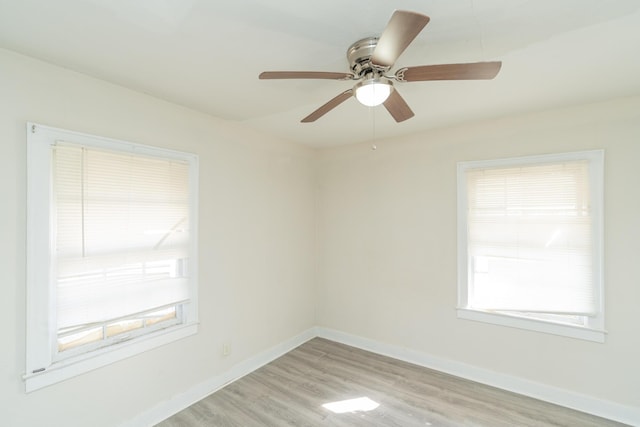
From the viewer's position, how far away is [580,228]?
240cm

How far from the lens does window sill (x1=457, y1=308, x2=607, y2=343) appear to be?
92.0 inches

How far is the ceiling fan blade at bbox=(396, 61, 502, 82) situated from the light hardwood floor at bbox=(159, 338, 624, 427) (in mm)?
2492

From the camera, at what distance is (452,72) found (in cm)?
128

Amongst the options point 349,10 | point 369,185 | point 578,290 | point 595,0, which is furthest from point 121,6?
point 578,290

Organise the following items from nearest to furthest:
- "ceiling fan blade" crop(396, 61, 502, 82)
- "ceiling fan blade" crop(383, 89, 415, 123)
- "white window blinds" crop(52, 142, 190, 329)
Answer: "ceiling fan blade" crop(396, 61, 502, 82) → "ceiling fan blade" crop(383, 89, 415, 123) → "white window blinds" crop(52, 142, 190, 329)

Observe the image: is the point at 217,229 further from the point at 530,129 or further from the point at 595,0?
the point at 530,129

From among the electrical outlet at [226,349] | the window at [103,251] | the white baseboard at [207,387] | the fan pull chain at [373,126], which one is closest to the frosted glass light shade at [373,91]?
the fan pull chain at [373,126]

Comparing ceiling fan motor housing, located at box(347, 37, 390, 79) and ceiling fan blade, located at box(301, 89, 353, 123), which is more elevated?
ceiling fan motor housing, located at box(347, 37, 390, 79)

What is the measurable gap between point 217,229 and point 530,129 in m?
3.06

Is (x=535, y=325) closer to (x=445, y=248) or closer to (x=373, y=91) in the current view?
(x=445, y=248)

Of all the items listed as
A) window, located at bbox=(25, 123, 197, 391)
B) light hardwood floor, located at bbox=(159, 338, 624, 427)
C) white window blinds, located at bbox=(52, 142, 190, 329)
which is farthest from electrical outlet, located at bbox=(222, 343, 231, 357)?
white window blinds, located at bbox=(52, 142, 190, 329)

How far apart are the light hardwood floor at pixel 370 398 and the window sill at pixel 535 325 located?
0.61m

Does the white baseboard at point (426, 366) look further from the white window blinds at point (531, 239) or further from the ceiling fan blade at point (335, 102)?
the ceiling fan blade at point (335, 102)

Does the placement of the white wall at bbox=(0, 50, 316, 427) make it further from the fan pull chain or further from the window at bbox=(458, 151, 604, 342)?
the window at bbox=(458, 151, 604, 342)
